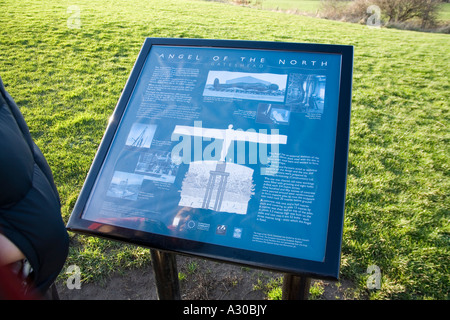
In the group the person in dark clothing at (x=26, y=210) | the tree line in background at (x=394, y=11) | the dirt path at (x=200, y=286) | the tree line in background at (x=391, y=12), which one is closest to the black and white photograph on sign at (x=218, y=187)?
the person in dark clothing at (x=26, y=210)

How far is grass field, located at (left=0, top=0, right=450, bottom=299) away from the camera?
2791mm

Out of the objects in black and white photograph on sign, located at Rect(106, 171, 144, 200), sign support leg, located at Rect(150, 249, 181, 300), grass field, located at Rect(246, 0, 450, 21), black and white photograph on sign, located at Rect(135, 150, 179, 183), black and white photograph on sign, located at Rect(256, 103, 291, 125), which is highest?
black and white photograph on sign, located at Rect(256, 103, 291, 125)

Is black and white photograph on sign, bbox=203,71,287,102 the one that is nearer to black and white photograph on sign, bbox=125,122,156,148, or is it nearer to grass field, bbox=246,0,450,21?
Result: black and white photograph on sign, bbox=125,122,156,148

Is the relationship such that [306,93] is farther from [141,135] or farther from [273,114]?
[141,135]

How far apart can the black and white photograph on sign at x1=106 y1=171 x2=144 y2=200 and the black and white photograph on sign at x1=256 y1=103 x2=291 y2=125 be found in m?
0.69

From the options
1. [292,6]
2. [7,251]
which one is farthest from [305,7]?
[7,251]

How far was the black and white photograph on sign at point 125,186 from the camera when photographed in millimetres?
1649

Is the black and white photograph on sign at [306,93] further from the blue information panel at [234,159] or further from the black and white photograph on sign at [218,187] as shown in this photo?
the black and white photograph on sign at [218,187]

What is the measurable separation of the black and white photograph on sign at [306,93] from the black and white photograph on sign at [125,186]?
0.88 m

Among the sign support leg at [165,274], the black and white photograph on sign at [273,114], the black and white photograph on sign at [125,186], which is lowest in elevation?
the sign support leg at [165,274]

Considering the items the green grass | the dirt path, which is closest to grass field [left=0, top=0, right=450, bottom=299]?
the dirt path

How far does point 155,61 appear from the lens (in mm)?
1980

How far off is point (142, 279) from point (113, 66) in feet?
15.3

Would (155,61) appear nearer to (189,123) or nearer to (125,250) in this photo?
(189,123)
